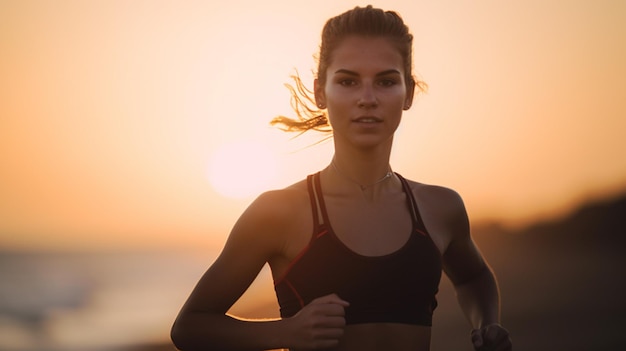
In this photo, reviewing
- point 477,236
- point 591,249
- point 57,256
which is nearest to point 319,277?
point 591,249

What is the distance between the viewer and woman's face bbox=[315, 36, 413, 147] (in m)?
4.47

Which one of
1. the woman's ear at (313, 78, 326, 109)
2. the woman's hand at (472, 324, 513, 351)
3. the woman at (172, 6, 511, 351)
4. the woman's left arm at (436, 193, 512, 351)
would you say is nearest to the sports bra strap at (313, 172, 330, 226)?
the woman at (172, 6, 511, 351)

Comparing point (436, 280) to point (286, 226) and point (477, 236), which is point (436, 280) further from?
point (477, 236)

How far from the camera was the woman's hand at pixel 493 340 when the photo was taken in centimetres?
450

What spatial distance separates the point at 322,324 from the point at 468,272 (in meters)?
1.47

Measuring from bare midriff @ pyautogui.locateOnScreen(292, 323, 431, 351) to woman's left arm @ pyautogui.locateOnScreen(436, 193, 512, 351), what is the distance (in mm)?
493

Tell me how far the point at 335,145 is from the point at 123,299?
23251 millimetres

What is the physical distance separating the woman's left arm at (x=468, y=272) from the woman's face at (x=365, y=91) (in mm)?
619

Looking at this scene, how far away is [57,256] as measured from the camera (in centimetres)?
3553

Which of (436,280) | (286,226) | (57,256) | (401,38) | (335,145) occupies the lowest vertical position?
(436,280)

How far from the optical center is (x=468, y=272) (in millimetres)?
5180

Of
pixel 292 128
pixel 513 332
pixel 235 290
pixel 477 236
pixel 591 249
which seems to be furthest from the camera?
pixel 477 236

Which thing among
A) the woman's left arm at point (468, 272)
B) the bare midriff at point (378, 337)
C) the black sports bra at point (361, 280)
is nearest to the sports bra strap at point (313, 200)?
the black sports bra at point (361, 280)

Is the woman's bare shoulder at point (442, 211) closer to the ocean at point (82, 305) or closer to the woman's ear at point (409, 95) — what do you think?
the woman's ear at point (409, 95)
